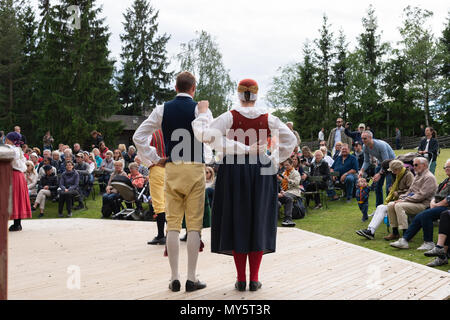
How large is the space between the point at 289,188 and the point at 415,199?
9.21 feet

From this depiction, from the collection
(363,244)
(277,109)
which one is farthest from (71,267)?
(277,109)

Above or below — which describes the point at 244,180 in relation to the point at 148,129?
below

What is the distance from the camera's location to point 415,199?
19.3 ft

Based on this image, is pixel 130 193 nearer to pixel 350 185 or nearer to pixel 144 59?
pixel 350 185

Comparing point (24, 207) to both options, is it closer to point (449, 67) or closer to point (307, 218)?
point (307, 218)

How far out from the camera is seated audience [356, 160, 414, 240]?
6.24 m

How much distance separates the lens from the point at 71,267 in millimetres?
4488

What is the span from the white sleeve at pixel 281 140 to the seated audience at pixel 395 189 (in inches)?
128

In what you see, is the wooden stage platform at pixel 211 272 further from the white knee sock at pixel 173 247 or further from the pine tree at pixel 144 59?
the pine tree at pixel 144 59

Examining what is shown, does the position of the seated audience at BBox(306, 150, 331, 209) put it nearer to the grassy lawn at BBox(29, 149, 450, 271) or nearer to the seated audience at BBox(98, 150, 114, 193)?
the grassy lawn at BBox(29, 149, 450, 271)

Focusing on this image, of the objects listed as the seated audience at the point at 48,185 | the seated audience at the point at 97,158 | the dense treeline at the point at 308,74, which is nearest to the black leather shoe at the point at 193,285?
the seated audience at the point at 48,185

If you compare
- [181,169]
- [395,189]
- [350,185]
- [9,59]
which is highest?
[9,59]

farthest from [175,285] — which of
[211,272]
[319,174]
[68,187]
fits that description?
[68,187]

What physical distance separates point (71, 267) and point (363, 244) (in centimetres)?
383
